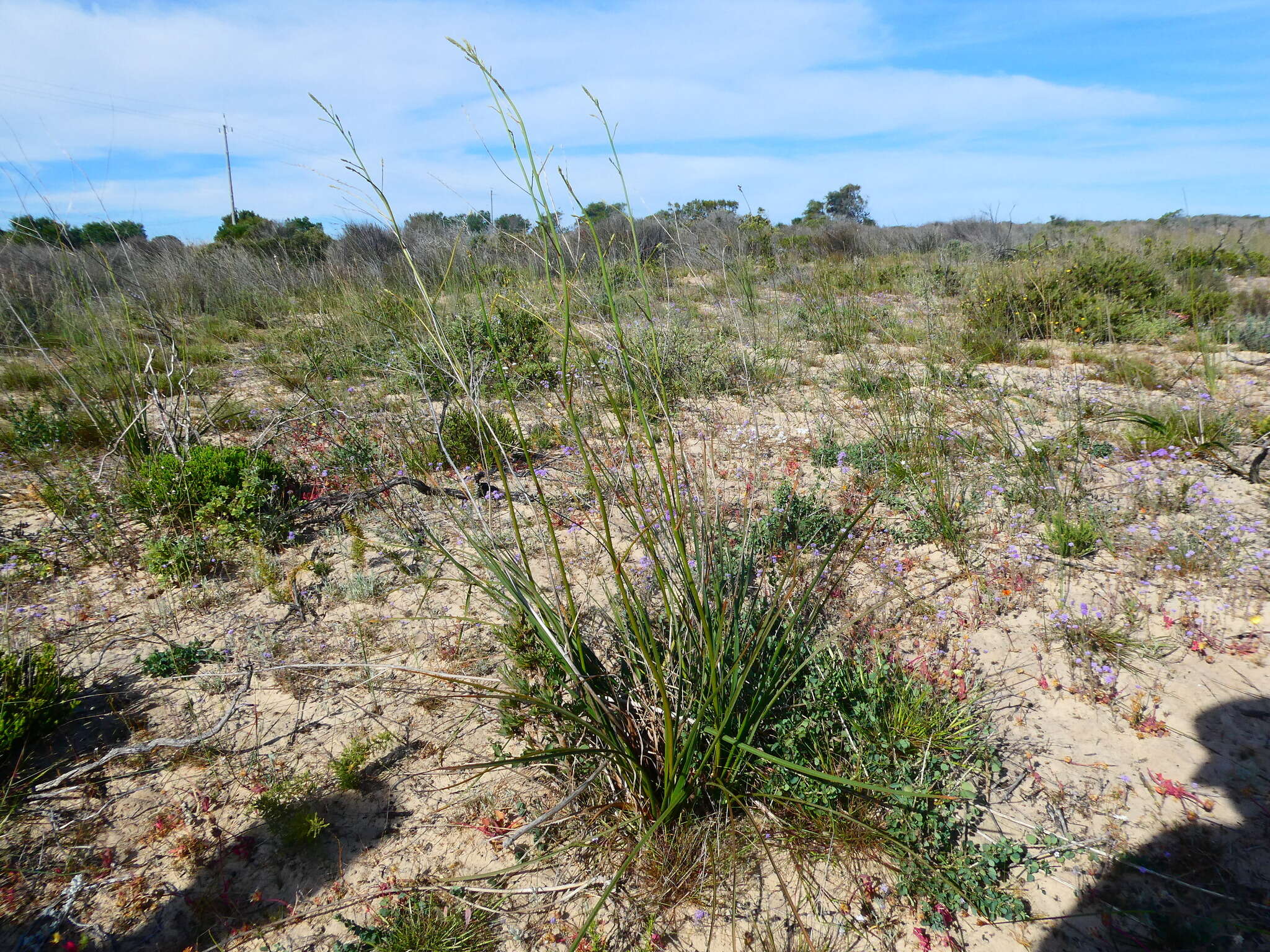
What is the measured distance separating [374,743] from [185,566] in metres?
1.73

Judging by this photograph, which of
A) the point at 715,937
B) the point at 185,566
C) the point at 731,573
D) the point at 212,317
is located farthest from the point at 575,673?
the point at 212,317

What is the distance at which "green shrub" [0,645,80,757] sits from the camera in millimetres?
2084

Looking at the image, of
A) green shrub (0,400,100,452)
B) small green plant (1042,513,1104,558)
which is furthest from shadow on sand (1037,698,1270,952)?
green shrub (0,400,100,452)

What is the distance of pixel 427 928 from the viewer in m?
1.64

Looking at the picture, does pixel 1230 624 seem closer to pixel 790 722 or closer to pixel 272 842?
pixel 790 722

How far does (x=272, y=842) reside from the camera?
193cm

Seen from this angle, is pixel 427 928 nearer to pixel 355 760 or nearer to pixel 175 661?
pixel 355 760

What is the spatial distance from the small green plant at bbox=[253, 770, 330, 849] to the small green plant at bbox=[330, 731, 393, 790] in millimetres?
97

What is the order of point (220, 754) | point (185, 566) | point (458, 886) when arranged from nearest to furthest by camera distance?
point (458, 886)
point (220, 754)
point (185, 566)

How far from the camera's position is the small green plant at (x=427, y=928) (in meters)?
1.60

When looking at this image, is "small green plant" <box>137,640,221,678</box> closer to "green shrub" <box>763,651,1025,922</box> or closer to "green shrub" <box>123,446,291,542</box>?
"green shrub" <box>123,446,291,542</box>

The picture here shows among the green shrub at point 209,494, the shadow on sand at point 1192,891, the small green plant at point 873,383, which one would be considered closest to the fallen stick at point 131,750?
the green shrub at point 209,494

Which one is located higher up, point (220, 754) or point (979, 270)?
point (979, 270)

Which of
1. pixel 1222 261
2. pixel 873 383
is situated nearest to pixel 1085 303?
pixel 873 383
